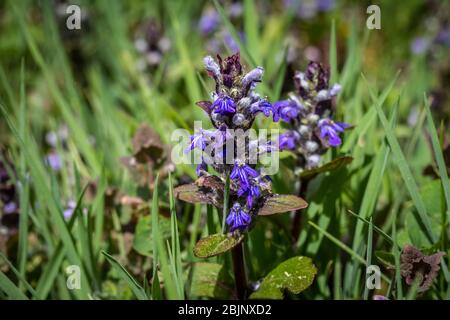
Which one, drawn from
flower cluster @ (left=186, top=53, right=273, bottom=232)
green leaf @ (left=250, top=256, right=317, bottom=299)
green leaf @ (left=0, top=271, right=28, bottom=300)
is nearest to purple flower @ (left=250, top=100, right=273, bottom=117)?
flower cluster @ (left=186, top=53, right=273, bottom=232)

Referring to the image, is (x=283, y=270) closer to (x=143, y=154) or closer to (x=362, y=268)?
(x=362, y=268)

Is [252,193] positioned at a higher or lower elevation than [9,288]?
higher

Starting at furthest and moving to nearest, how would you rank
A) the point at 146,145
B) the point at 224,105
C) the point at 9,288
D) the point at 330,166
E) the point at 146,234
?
the point at 146,145 < the point at 146,234 < the point at 330,166 < the point at 9,288 < the point at 224,105

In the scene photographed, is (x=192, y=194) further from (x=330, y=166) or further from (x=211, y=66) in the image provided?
(x=330, y=166)

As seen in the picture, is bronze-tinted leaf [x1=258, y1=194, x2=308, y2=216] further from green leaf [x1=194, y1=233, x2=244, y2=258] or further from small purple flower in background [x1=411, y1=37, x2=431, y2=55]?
small purple flower in background [x1=411, y1=37, x2=431, y2=55]

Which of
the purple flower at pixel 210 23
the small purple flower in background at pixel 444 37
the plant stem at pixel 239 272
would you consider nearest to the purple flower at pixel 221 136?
the plant stem at pixel 239 272

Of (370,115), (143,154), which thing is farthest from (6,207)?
(370,115)

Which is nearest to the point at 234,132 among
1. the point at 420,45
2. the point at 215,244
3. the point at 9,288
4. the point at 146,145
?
the point at 215,244
